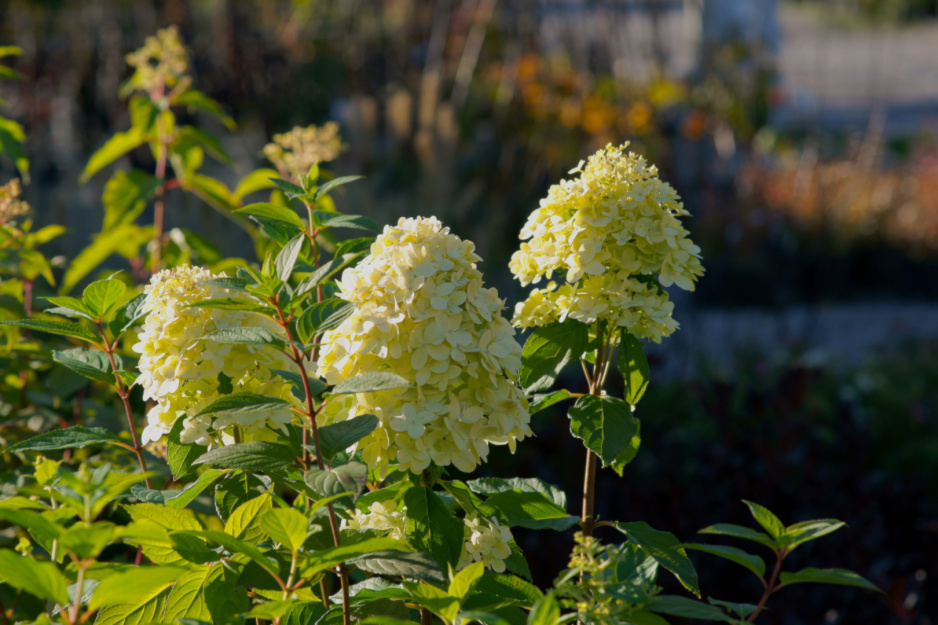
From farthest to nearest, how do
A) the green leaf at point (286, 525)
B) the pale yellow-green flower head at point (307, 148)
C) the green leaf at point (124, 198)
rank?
the green leaf at point (124, 198), the pale yellow-green flower head at point (307, 148), the green leaf at point (286, 525)

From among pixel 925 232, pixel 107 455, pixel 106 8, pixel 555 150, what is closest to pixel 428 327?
pixel 107 455

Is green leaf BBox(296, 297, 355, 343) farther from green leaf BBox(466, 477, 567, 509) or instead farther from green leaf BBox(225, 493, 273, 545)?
green leaf BBox(466, 477, 567, 509)

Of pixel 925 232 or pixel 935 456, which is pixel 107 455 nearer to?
pixel 935 456

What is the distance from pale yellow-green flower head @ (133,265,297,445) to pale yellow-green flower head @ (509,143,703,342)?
0.37m

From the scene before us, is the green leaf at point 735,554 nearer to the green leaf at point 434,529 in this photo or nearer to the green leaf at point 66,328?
the green leaf at point 434,529

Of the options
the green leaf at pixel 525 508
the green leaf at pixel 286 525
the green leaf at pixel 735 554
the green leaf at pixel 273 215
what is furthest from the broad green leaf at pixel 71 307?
the green leaf at pixel 735 554

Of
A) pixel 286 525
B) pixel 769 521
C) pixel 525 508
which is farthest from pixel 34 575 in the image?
pixel 769 521

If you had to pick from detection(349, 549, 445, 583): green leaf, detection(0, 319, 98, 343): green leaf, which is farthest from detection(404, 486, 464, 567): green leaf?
detection(0, 319, 98, 343): green leaf

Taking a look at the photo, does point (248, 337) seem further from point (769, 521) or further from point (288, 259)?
point (769, 521)

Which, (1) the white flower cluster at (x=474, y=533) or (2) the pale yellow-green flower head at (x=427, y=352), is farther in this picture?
(1) the white flower cluster at (x=474, y=533)

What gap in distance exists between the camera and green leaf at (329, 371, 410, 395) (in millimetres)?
844

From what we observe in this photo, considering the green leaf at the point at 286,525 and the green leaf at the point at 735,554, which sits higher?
the green leaf at the point at 286,525

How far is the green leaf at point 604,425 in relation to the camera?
109cm

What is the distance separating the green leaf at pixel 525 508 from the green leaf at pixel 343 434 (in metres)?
0.26
